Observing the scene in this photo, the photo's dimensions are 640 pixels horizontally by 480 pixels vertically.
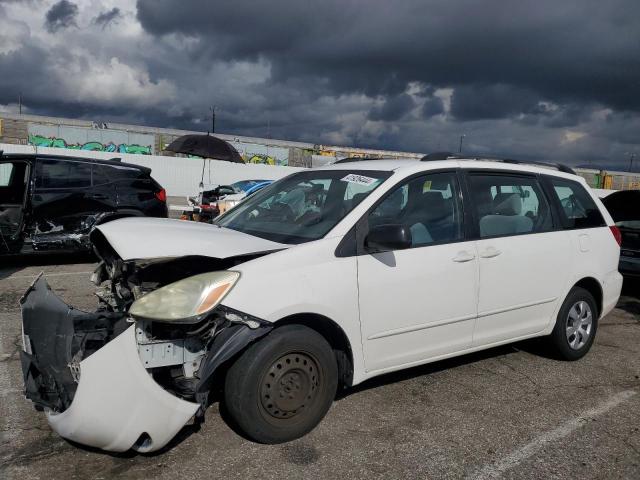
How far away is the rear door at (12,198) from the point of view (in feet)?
25.6

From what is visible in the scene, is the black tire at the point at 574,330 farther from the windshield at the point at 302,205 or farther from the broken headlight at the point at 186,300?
the broken headlight at the point at 186,300

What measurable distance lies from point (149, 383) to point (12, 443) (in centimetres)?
108

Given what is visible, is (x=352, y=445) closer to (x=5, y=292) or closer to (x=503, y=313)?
(x=503, y=313)

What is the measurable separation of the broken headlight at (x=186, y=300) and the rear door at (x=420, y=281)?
2.90ft

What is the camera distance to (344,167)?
4297 millimetres

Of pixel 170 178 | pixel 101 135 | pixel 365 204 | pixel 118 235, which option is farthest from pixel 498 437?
pixel 101 135

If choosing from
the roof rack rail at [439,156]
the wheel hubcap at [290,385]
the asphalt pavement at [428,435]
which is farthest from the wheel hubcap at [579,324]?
the wheel hubcap at [290,385]

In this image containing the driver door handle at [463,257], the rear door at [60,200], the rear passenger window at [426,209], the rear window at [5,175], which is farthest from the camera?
the rear window at [5,175]

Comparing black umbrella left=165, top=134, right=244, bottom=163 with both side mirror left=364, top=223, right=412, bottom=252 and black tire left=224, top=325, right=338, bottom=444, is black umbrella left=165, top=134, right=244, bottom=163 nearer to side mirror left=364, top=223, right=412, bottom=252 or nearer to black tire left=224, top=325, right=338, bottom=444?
side mirror left=364, top=223, right=412, bottom=252

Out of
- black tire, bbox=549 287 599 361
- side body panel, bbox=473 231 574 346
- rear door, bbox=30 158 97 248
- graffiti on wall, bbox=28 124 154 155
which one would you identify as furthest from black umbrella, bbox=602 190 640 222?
graffiti on wall, bbox=28 124 154 155

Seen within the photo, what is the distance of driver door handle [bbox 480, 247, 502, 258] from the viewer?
3.97 metres

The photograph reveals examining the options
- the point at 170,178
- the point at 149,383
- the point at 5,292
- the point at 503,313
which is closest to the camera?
the point at 149,383

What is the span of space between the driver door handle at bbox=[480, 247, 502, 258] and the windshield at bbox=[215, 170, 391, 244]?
92 centimetres

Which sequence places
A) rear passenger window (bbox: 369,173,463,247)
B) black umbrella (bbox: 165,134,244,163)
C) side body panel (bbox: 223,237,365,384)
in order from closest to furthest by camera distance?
side body panel (bbox: 223,237,365,384)
rear passenger window (bbox: 369,173,463,247)
black umbrella (bbox: 165,134,244,163)
